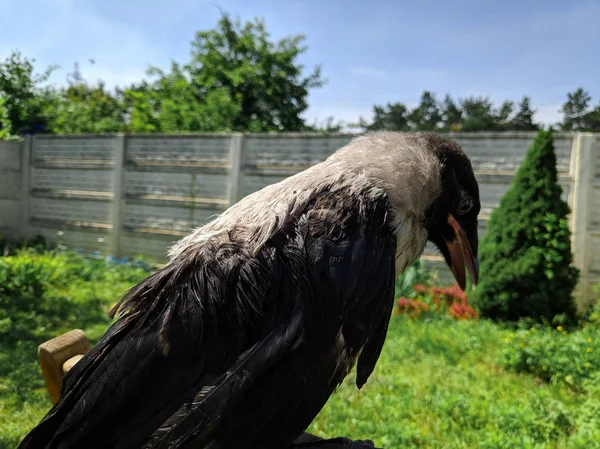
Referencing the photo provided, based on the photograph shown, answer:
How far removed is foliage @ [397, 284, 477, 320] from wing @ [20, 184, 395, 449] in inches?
173

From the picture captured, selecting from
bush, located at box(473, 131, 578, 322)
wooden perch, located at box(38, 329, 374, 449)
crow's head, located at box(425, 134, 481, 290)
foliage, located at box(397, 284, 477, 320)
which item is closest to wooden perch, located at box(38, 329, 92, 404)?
wooden perch, located at box(38, 329, 374, 449)

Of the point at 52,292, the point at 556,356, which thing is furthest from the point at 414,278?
the point at 52,292

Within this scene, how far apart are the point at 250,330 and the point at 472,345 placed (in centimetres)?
378

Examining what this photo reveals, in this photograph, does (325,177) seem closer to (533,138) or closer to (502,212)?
(502,212)

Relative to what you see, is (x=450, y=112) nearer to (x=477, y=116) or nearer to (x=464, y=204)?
(x=477, y=116)

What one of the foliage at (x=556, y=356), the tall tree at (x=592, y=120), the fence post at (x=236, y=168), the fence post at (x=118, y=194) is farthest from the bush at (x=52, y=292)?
the tall tree at (x=592, y=120)

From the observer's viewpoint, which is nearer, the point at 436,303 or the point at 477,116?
the point at 436,303

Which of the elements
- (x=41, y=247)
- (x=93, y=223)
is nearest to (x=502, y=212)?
(x=93, y=223)

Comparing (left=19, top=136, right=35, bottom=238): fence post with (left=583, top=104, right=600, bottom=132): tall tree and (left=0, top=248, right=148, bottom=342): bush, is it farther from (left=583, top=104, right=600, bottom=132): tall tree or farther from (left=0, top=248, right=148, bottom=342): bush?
(left=583, top=104, right=600, bottom=132): tall tree

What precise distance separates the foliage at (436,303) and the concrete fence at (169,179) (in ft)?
1.31

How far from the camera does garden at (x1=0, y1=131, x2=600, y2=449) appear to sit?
10.2 feet

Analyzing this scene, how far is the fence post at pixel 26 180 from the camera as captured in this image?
9.56 m

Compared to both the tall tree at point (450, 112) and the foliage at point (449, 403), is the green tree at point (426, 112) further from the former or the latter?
the foliage at point (449, 403)

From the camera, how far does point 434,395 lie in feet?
11.8
